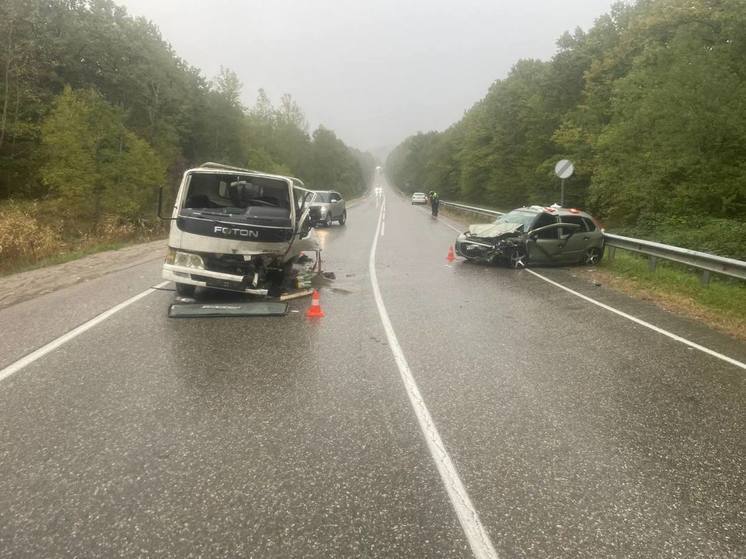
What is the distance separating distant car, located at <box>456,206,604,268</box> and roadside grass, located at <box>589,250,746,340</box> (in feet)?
2.87

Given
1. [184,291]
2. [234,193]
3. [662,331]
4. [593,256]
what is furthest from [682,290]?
[184,291]

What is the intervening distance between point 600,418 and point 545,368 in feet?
3.96

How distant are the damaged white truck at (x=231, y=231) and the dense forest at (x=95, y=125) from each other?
22.8 feet

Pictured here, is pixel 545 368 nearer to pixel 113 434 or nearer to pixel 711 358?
pixel 711 358

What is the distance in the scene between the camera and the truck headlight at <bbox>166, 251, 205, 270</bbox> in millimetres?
Answer: 7473

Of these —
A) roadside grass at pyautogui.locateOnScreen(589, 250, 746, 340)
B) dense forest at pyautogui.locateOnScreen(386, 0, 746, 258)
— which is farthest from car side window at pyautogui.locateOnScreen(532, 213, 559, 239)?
dense forest at pyautogui.locateOnScreen(386, 0, 746, 258)

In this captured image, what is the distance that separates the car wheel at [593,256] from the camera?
45.6ft

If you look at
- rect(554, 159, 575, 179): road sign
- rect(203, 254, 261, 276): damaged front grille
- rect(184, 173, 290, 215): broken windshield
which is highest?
rect(554, 159, 575, 179): road sign

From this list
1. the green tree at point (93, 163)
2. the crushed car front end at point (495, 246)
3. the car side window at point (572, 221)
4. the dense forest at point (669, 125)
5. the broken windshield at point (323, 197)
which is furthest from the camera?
the broken windshield at point (323, 197)

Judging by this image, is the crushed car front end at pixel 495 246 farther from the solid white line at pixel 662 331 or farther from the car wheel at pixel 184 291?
the car wheel at pixel 184 291

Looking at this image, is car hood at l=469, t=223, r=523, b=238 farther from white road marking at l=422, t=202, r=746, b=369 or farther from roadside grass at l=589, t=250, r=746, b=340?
white road marking at l=422, t=202, r=746, b=369

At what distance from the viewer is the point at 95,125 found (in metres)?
23.4

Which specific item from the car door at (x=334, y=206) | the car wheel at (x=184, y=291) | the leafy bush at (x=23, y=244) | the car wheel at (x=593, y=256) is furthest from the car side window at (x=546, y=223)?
the car door at (x=334, y=206)

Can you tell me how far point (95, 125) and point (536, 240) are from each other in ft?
72.4
